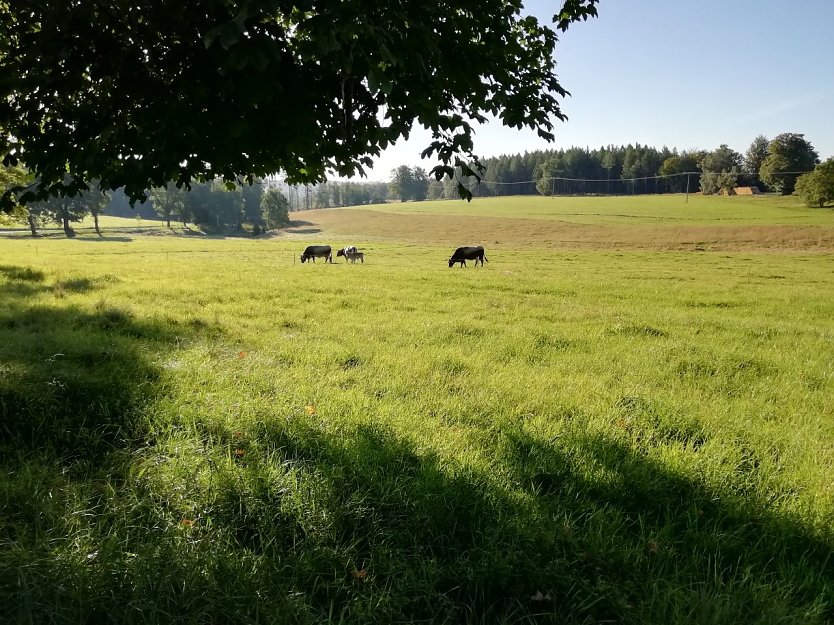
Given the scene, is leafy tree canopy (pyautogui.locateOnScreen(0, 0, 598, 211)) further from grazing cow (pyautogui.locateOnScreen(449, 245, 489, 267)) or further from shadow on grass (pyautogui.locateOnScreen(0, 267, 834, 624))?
grazing cow (pyautogui.locateOnScreen(449, 245, 489, 267))

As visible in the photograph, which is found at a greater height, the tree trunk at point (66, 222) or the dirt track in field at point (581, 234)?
the tree trunk at point (66, 222)

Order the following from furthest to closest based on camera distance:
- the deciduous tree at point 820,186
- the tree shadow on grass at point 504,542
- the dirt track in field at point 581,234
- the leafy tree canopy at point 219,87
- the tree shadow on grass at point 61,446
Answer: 1. the deciduous tree at point 820,186
2. the dirt track in field at point 581,234
3. the leafy tree canopy at point 219,87
4. the tree shadow on grass at point 504,542
5. the tree shadow on grass at point 61,446

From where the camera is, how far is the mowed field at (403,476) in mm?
2492

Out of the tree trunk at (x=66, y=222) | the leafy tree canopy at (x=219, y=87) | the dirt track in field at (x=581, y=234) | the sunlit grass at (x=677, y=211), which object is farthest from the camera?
the sunlit grass at (x=677, y=211)

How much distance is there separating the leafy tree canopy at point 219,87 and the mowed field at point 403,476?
2315mm

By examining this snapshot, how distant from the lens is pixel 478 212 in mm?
97562

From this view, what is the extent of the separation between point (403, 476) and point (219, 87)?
3.59m

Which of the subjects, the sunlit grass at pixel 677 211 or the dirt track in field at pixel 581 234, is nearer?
the dirt track in field at pixel 581 234

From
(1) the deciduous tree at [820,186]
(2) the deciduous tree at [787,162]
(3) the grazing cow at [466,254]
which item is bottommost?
(3) the grazing cow at [466,254]

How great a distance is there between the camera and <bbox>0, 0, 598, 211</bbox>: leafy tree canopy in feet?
11.9

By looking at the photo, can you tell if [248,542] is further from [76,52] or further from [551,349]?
[551,349]

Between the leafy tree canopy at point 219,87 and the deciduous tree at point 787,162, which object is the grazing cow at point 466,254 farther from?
the deciduous tree at point 787,162

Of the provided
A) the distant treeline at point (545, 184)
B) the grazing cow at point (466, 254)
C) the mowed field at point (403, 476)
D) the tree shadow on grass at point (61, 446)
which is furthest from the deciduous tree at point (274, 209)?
the tree shadow on grass at point (61, 446)

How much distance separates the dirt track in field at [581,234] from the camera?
168ft
